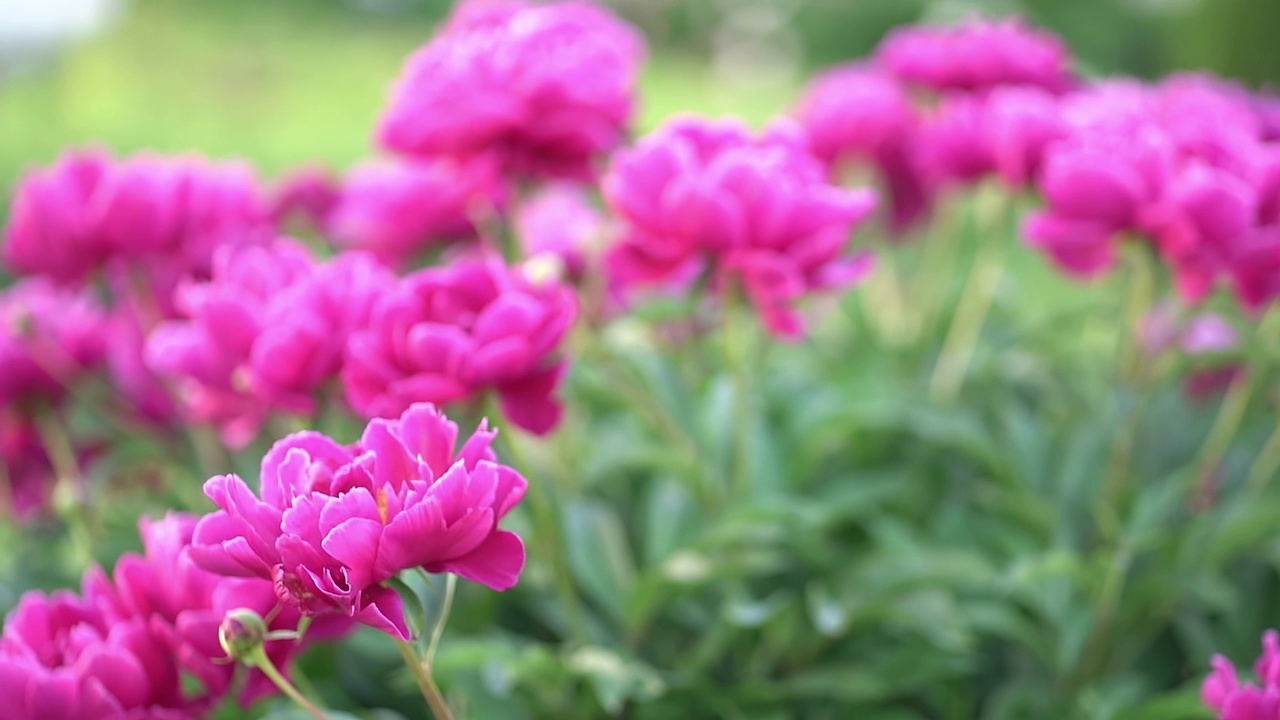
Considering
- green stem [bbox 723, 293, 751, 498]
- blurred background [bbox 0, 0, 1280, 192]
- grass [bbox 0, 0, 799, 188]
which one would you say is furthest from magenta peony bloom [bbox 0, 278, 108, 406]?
grass [bbox 0, 0, 799, 188]

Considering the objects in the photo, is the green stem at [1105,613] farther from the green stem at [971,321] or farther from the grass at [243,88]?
the grass at [243,88]

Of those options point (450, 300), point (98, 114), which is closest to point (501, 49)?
point (450, 300)

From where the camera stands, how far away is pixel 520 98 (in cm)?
118

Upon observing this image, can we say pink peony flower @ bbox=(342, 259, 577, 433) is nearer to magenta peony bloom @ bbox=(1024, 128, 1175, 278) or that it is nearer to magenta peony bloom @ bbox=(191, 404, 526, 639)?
magenta peony bloom @ bbox=(191, 404, 526, 639)

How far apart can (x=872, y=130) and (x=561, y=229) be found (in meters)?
0.43

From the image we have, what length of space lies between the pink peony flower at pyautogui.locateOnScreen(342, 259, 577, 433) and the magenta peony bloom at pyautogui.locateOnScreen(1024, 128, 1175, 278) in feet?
1.65

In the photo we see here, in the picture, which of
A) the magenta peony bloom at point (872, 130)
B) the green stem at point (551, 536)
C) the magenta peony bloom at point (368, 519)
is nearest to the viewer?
the magenta peony bloom at point (368, 519)

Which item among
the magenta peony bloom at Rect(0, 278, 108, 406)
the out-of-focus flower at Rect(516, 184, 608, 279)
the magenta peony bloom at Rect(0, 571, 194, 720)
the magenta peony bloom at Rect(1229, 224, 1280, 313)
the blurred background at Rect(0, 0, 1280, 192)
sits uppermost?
the magenta peony bloom at Rect(0, 571, 194, 720)

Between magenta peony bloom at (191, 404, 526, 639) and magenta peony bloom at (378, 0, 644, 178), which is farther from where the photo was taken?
magenta peony bloom at (378, 0, 644, 178)

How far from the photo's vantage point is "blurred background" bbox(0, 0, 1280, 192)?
16.2ft

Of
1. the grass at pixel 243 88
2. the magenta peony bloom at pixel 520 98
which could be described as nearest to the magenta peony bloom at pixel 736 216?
the magenta peony bloom at pixel 520 98

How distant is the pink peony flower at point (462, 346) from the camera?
873 millimetres

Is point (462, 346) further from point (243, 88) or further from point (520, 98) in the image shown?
point (243, 88)

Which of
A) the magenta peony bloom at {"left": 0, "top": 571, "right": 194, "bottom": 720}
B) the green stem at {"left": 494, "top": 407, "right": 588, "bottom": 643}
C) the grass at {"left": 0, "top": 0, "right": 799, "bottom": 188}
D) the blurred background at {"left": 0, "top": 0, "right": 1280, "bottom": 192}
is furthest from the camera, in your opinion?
the grass at {"left": 0, "top": 0, "right": 799, "bottom": 188}
